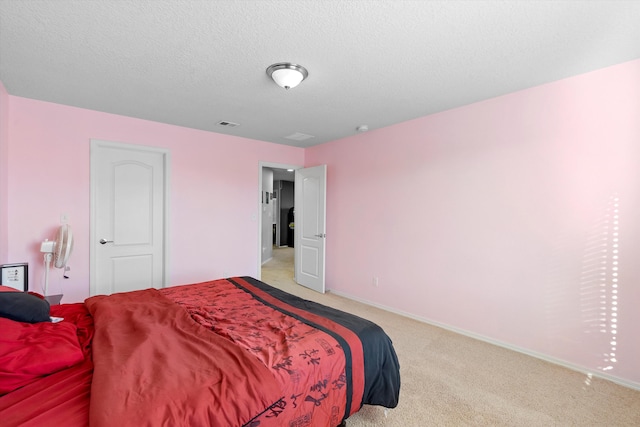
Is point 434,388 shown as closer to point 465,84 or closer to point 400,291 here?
point 400,291

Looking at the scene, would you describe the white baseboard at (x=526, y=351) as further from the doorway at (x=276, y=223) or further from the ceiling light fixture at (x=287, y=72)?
the ceiling light fixture at (x=287, y=72)

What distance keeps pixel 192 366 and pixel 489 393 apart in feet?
6.82

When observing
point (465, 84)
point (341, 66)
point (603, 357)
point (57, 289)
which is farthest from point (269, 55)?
point (603, 357)

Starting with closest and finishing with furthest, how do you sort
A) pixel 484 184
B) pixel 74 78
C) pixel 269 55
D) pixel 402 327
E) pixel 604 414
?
pixel 604 414 → pixel 269 55 → pixel 74 78 → pixel 484 184 → pixel 402 327

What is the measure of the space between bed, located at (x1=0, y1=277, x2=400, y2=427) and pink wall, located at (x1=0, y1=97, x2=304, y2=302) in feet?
4.77

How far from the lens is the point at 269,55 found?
2082mm

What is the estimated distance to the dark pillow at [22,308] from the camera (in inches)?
60.1

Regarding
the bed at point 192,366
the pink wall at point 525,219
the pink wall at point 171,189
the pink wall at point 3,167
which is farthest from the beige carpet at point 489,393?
the pink wall at point 3,167

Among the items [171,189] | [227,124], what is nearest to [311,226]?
[227,124]

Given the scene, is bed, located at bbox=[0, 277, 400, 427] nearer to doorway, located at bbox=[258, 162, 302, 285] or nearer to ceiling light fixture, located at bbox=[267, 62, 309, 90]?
ceiling light fixture, located at bbox=[267, 62, 309, 90]

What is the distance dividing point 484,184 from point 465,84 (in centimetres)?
102

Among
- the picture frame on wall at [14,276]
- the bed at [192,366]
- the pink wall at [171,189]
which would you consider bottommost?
the bed at [192,366]

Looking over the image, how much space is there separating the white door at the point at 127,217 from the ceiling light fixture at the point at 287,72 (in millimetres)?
2317

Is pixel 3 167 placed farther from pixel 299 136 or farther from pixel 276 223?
pixel 276 223
